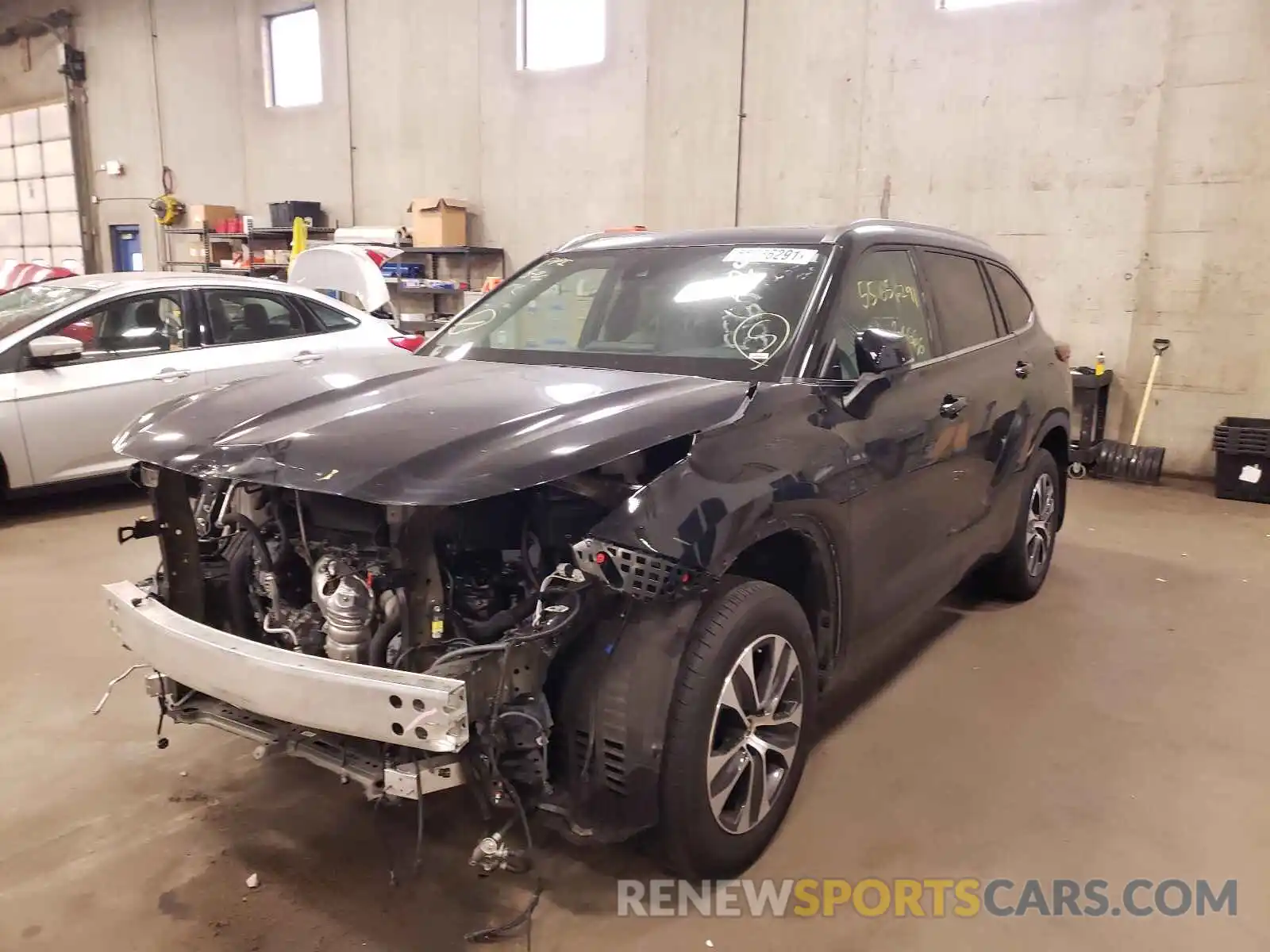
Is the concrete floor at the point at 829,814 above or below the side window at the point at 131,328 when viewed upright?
below

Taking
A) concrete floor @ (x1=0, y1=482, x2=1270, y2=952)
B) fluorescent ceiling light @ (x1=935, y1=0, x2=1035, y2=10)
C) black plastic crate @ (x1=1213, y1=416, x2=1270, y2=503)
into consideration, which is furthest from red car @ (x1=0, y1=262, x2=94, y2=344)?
black plastic crate @ (x1=1213, y1=416, x2=1270, y2=503)

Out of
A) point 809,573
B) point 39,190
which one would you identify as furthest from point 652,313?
point 39,190

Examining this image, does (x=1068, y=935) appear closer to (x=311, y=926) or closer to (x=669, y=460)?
(x=669, y=460)

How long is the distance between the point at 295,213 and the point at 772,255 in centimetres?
1006

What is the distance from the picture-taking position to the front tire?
2021 mm

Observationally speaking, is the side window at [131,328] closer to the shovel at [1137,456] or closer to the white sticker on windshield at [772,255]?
the white sticker on windshield at [772,255]

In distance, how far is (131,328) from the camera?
5.68m

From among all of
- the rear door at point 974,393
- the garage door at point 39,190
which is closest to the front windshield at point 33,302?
the rear door at point 974,393

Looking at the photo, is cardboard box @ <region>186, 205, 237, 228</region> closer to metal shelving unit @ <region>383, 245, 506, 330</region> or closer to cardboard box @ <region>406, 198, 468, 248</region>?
metal shelving unit @ <region>383, 245, 506, 330</region>

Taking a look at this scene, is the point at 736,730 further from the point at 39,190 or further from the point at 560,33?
the point at 39,190

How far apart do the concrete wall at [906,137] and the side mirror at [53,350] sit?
5.45m

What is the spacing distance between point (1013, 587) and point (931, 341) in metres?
1.64

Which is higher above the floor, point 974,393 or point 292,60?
point 292,60

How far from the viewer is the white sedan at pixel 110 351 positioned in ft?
17.3
